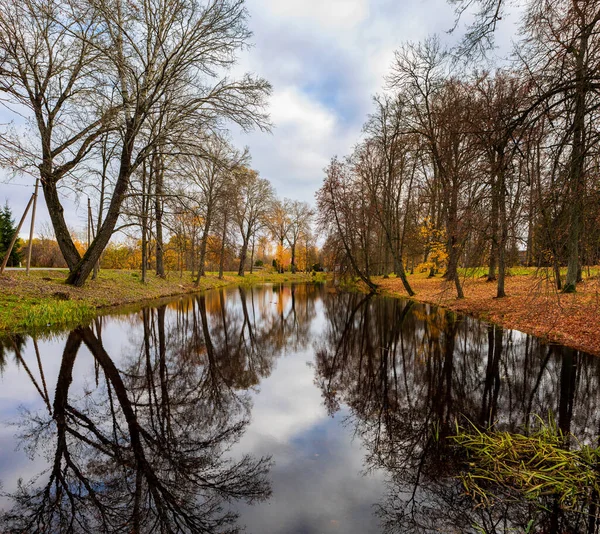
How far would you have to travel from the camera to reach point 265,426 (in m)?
4.86

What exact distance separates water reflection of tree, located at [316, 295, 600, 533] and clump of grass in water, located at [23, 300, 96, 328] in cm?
877

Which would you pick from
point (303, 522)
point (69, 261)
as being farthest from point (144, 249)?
point (303, 522)

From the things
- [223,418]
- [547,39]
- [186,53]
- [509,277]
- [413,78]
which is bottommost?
[223,418]

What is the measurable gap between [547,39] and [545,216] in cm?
292

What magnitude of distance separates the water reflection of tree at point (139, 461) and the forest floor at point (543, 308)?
16.3 ft

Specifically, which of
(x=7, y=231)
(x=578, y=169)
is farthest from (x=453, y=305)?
(x=7, y=231)

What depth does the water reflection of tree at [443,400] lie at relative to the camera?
296cm

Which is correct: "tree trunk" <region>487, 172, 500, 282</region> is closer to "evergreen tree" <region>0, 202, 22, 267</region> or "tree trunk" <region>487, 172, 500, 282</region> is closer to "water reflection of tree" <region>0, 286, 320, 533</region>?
"water reflection of tree" <region>0, 286, 320, 533</region>

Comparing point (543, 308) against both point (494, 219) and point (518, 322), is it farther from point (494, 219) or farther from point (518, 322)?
point (494, 219)

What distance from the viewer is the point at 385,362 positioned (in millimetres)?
7777

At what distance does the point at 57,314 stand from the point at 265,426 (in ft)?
32.5

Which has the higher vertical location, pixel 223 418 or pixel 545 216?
pixel 545 216

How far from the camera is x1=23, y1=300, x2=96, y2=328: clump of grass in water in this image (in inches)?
410

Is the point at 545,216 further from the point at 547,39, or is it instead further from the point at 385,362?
the point at 385,362
